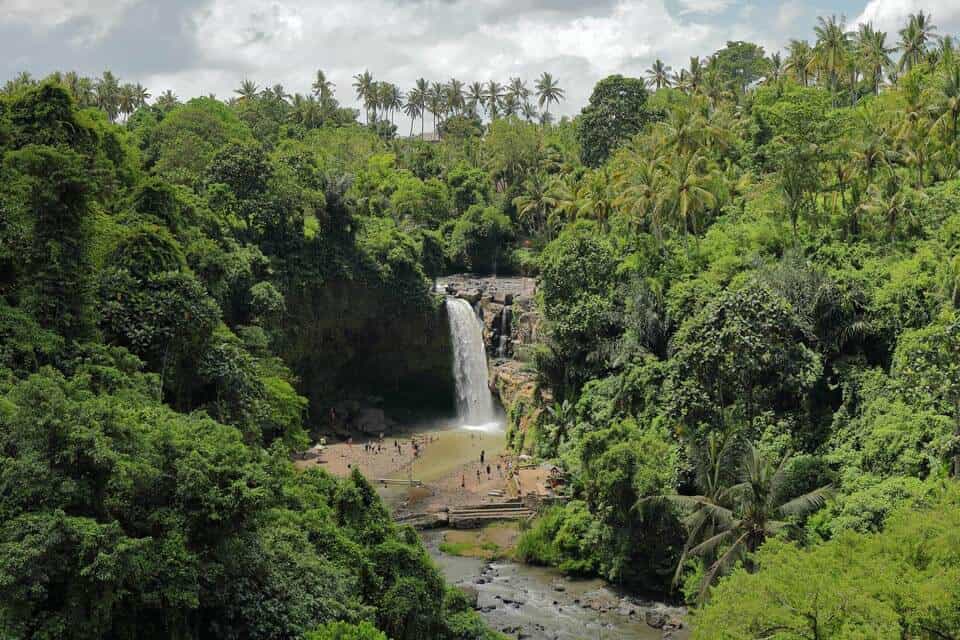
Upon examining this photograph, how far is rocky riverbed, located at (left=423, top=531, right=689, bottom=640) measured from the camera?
30.3m

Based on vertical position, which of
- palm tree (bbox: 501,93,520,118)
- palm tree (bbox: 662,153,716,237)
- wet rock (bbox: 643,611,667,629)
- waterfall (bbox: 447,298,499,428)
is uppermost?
palm tree (bbox: 501,93,520,118)

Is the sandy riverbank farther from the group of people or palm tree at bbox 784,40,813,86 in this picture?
palm tree at bbox 784,40,813,86

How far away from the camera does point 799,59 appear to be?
7419cm

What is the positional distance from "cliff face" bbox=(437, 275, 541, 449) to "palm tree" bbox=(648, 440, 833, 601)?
19856mm

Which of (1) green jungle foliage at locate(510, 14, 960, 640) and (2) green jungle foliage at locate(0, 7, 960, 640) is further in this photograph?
(1) green jungle foliage at locate(510, 14, 960, 640)

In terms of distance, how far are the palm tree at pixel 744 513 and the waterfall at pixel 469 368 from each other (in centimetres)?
2896

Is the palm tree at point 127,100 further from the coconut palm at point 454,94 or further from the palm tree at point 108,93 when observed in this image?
the coconut palm at point 454,94

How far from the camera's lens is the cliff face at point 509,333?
166ft

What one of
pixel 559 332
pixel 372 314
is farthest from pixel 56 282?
pixel 372 314

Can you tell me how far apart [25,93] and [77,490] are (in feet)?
63.1

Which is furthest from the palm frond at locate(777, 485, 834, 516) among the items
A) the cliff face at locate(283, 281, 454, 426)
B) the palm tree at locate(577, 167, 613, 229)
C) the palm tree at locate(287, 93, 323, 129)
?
the palm tree at locate(287, 93, 323, 129)

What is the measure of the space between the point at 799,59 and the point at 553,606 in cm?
5725

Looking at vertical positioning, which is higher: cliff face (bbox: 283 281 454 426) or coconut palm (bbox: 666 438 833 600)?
cliff face (bbox: 283 281 454 426)

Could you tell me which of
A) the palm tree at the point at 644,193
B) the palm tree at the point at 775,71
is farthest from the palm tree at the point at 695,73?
the palm tree at the point at 644,193
